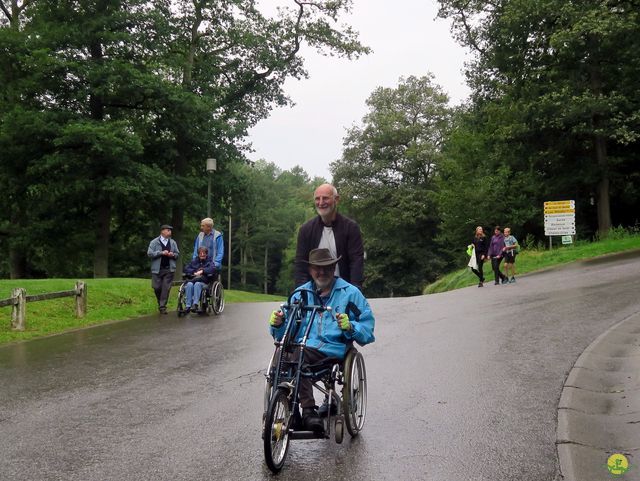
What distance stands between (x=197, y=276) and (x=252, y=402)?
25.1 ft

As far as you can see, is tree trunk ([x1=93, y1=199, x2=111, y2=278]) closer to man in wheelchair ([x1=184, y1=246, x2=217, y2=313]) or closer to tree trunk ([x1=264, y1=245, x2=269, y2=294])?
man in wheelchair ([x1=184, y1=246, x2=217, y2=313])

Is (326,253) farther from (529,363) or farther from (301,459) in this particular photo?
(529,363)

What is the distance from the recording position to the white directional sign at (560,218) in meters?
25.6

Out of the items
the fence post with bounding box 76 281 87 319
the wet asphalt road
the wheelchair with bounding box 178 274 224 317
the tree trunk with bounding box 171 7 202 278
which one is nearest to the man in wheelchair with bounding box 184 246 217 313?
the wheelchair with bounding box 178 274 224 317

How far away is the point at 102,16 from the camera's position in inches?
1062

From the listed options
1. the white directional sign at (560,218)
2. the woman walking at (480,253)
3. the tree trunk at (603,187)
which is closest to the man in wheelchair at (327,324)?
the woman walking at (480,253)

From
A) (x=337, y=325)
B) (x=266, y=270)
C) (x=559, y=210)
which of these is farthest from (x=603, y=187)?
(x=266, y=270)

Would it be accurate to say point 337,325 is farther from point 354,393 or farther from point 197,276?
point 197,276

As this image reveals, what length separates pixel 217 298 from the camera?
46.8 feet

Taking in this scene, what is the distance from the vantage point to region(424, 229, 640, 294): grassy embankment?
940 inches

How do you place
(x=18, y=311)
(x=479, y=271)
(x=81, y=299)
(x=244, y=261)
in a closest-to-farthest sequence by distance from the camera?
(x=18, y=311), (x=81, y=299), (x=479, y=271), (x=244, y=261)

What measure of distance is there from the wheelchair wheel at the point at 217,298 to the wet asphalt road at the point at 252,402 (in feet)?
5.85

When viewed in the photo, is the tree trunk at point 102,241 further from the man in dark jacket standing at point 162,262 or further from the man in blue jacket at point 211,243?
→ the man in blue jacket at point 211,243

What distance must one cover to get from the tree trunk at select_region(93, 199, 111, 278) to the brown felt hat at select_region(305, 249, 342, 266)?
2475 cm
